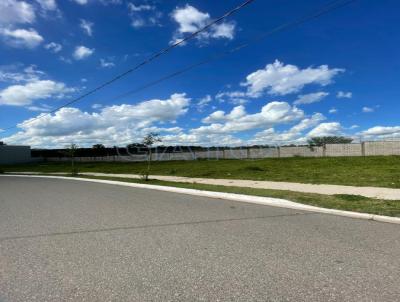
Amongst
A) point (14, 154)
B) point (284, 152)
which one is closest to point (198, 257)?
point (284, 152)

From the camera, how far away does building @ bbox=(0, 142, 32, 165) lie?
75.0 m

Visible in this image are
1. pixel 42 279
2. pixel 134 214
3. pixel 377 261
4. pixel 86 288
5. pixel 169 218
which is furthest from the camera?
pixel 134 214

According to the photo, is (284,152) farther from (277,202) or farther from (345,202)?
(345,202)

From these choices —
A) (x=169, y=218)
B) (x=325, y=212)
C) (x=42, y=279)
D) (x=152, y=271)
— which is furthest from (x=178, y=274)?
(x=325, y=212)

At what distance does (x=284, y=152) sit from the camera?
1715 inches

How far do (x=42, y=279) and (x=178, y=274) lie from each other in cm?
166

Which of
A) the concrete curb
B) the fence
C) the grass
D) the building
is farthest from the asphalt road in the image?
the building

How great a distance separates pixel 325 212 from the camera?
9.19 metres

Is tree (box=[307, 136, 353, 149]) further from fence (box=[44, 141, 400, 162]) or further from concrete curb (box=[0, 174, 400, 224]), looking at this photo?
concrete curb (box=[0, 174, 400, 224])

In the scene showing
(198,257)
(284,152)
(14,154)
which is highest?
(14,154)

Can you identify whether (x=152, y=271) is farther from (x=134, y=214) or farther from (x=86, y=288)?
(x=134, y=214)

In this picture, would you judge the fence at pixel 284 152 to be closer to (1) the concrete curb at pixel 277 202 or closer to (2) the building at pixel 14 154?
(2) the building at pixel 14 154

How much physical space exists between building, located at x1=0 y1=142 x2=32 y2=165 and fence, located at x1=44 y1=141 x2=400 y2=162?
68.0 feet

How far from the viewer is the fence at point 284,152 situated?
112ft
